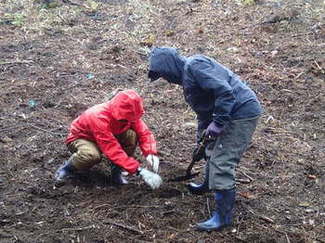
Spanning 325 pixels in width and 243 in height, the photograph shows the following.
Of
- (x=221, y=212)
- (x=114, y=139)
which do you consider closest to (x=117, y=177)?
(x=114, y=139)

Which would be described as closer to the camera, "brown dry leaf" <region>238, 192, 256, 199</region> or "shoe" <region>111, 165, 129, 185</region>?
"brown dry leaf" <region>238, 192, 256, 199</region>

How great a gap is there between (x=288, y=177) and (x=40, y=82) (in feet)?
12.3

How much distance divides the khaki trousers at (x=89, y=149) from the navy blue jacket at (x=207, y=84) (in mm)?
808

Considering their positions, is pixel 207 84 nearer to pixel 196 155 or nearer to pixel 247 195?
pixel 196 155

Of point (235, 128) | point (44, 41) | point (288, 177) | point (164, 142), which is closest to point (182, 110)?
point (164, 142)

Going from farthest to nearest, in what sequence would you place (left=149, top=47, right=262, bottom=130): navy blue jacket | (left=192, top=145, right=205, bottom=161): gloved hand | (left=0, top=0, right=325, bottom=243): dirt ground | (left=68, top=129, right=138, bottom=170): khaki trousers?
(left=68, top=129, right=138, bottom=170): khaki trousers < (left=192, top=145, right=205, bottom=161): gloved hand < (left=0, top=0, right=325, bottom=243): dirt ground < (left=149, top=47, right=262, bottom=130): navy blue jacket

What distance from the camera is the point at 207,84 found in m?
3.71

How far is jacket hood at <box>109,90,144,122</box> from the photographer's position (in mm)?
4157

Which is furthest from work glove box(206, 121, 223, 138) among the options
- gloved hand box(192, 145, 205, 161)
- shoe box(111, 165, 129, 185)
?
shoe box(111, 165, 129, 185)

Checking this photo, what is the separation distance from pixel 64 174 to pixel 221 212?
5.02 feet

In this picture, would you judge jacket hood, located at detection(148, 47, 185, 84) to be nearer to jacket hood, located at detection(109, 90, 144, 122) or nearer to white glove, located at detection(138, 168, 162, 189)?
jacket hood, located at detection(109, 90, 144, 122)

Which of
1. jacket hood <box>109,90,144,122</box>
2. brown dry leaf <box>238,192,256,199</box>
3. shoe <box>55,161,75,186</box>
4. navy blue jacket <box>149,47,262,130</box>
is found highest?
navy blue jacket <box>149,47,262,130</box>

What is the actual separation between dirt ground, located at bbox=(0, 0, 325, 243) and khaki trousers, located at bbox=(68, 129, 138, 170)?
25 cm

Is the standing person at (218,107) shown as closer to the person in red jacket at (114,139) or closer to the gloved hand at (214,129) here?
the gloved hand at (214,129)
